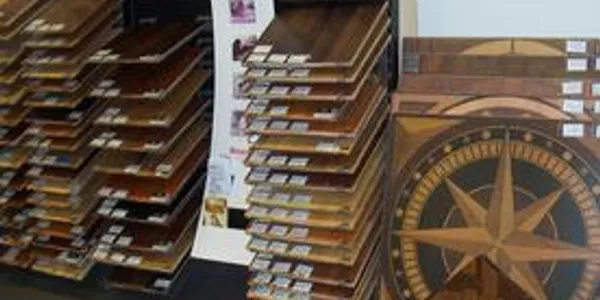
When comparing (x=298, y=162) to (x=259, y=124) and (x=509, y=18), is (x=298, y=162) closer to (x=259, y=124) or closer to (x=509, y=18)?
(x=259, y=124)

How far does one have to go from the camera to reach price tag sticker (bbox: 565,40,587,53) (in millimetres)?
1532

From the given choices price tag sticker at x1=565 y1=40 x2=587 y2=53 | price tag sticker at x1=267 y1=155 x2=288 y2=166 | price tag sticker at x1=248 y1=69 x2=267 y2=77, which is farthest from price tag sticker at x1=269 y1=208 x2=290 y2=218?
price tag sticker at x1=565 y1=40 x2=587 y2=53

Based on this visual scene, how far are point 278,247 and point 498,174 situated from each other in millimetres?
579

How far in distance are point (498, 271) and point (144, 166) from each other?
1.11 m

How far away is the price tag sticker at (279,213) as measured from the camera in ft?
5.47

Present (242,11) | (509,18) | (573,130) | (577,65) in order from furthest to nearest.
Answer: (242,11) → (509,18) → (577,65) → (573,130)

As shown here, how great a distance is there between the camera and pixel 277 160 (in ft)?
5.48

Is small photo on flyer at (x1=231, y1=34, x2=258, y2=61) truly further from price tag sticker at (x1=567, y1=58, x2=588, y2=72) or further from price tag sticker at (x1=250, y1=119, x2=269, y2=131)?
price tag sticker at (x1=567, y1=58, x2=588, y2=72)

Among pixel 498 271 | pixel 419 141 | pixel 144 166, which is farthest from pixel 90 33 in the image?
pixel 498 271

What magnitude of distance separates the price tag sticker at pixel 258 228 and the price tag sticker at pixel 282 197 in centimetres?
8

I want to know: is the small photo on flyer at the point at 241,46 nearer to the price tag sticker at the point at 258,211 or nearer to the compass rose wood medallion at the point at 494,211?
the price tag sticker at the point at 258,211

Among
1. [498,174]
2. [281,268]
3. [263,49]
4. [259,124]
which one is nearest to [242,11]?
[263,49]

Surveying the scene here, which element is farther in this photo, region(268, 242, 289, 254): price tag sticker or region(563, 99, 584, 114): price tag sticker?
region(268, 242, 289, 254): price tag sticker

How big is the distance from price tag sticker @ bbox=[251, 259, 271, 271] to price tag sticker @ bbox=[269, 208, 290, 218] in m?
0.13
